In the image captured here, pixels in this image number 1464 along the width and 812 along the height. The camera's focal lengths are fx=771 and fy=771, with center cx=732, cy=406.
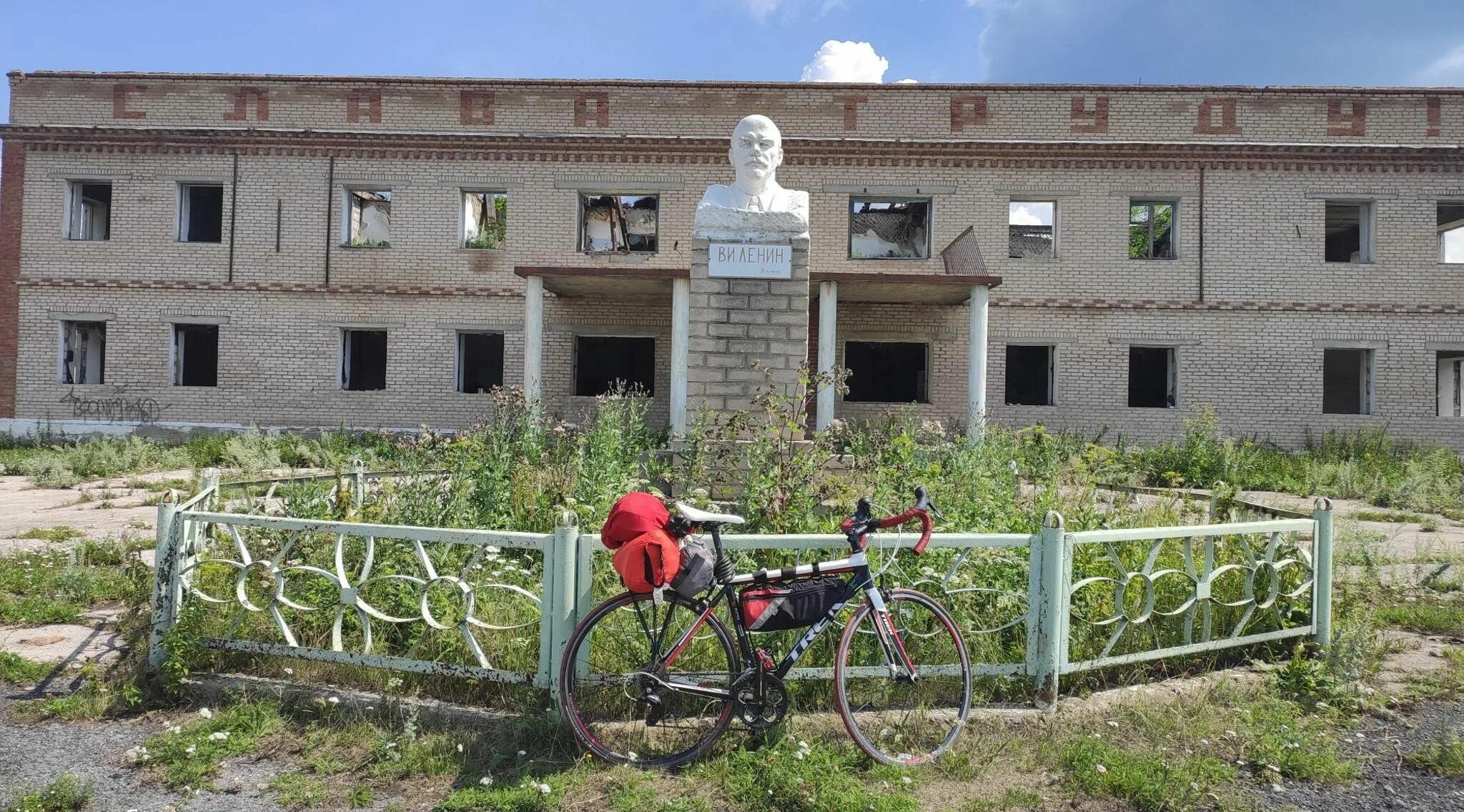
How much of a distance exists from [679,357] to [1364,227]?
42.9 feet

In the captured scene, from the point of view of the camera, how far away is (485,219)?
15.2m

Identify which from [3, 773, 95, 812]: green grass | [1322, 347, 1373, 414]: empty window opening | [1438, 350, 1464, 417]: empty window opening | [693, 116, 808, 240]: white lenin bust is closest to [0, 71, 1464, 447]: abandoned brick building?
[1322, 347, 1373, 414]: empty window opening

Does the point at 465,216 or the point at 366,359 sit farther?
the point at 366,359

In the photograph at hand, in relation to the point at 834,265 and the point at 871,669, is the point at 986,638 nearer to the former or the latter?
the point at 871,669

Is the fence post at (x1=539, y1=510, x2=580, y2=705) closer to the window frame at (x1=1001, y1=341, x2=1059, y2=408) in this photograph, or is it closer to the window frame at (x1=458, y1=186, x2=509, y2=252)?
the window frame at (x1=458, y1=186, x2=509, y2=252)

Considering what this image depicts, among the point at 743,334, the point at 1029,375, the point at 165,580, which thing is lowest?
the point at 165,580

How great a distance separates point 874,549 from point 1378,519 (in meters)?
7.99

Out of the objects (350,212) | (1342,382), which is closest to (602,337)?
(350,212)

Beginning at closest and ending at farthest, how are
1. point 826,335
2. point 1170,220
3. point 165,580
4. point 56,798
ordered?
point 56,798 → point 165,580 → point 826,335 → point 1170,220

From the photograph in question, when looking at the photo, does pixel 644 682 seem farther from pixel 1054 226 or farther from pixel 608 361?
pixel 1054 226

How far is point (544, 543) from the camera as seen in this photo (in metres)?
3.05

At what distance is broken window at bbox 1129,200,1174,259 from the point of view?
1416 centimetres

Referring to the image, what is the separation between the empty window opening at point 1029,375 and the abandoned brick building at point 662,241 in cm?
4

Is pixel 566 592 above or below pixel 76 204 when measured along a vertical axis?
below
